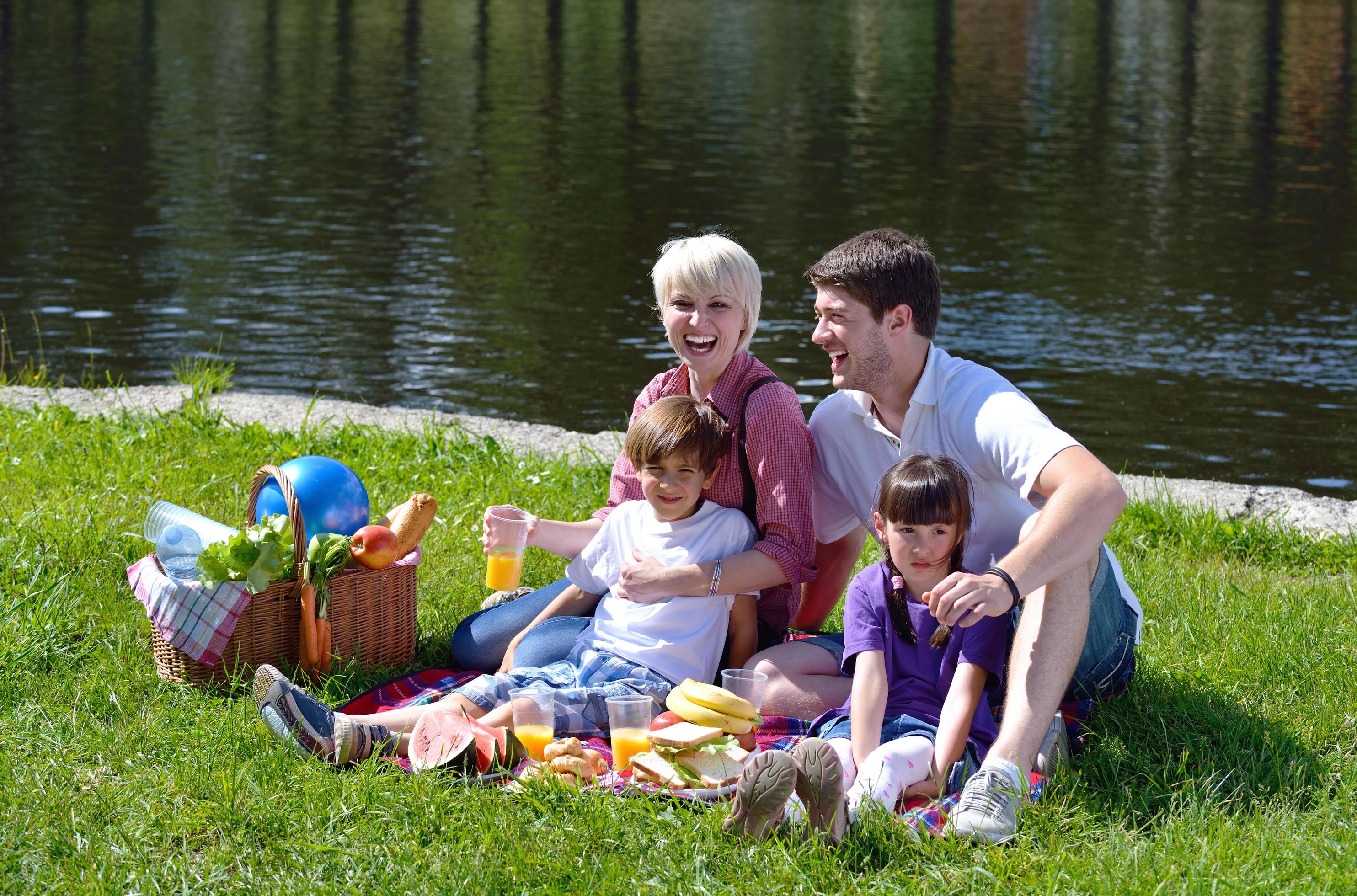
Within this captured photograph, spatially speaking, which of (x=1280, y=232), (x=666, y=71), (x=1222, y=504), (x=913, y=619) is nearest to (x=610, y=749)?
(x=913, y=619)

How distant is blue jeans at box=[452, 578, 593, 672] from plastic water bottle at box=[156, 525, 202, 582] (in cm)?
90

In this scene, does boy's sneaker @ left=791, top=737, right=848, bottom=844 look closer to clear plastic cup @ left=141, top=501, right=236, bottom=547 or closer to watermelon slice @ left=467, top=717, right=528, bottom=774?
watermelon slice @ left=467, top=717, right=528, bottom=774

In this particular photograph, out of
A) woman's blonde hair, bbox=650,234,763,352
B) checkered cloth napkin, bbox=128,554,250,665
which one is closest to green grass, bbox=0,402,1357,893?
checkered cloth napkin, bbox=128,554,250,665

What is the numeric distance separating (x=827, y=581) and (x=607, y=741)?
3.51 feet

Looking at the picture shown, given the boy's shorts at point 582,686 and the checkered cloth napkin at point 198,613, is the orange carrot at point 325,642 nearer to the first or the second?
the checkered cloth napkin at point 198,613

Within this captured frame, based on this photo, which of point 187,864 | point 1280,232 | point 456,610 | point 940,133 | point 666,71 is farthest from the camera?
point 666,71

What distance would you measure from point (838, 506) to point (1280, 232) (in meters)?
14.7

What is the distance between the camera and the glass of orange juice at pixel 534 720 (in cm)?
375

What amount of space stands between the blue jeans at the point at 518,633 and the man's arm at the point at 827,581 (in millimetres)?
762

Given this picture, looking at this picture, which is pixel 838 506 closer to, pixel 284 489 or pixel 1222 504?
pixel 284 489

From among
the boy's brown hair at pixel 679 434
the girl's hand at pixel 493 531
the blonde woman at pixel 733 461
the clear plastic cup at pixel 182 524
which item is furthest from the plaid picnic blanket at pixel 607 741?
the boy's brown hair at pixel 679 434

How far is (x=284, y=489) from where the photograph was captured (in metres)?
4.30

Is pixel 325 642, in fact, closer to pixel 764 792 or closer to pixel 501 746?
pixel 501 746

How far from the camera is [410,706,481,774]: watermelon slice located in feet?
11.9
